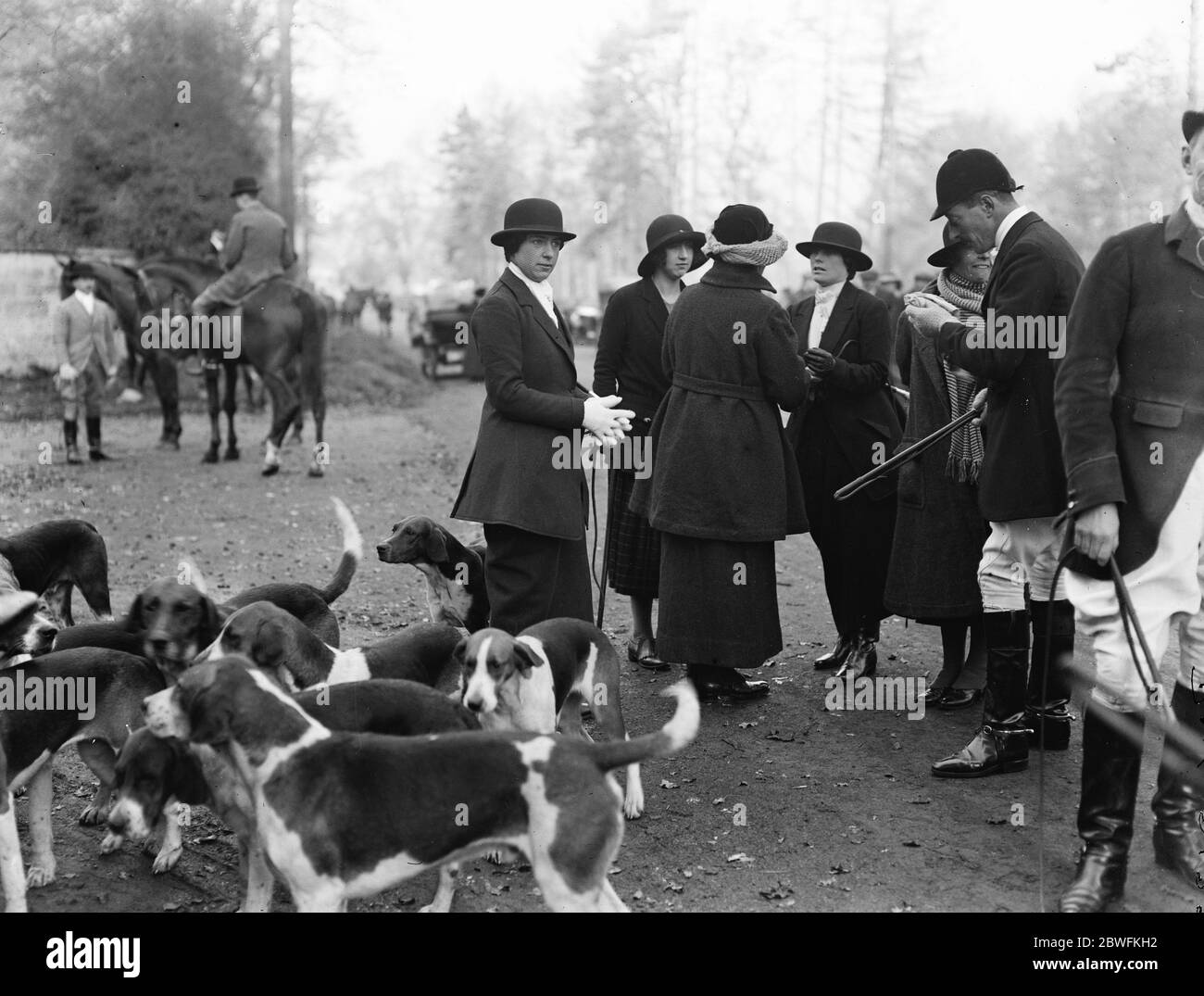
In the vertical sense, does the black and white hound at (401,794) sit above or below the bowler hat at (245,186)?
below

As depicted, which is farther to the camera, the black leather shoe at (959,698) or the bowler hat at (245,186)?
the bowler hat at (245,186)

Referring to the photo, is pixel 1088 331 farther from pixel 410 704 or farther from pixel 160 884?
pixel 160 884

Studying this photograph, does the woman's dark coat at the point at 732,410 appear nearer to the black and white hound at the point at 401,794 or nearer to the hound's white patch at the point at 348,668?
the hound's white patch at the point at 348,668

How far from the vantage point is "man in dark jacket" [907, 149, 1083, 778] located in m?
5.36

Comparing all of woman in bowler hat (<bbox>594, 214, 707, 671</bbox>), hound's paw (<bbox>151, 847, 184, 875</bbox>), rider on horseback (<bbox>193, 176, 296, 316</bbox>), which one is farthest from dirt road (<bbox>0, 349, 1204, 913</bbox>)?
rider on horseback (<bbox>193, 176, 296, 316</bbox>)

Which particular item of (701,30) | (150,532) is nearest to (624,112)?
(701,30)

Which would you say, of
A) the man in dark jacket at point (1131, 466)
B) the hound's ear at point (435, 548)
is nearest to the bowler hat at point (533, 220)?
the hound's ear at point (435, 548)

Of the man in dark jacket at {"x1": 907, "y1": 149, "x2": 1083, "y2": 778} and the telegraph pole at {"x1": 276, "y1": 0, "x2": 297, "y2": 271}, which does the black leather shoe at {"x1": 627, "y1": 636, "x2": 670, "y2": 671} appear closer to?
the man in dark jacket at {"x1": 907, "y1": 149, "x2": 1083, "y2": 778}

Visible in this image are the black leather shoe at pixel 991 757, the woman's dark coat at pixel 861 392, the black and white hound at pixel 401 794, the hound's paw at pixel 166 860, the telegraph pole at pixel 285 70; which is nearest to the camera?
the black and white hound at pixel 401 794

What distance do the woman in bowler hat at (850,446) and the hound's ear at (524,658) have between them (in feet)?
8.86

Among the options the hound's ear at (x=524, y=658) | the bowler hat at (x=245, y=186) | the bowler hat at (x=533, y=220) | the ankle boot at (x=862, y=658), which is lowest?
the ankle boot at (x=862, y=658)

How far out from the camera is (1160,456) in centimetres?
442

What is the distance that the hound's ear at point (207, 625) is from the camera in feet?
17.5
